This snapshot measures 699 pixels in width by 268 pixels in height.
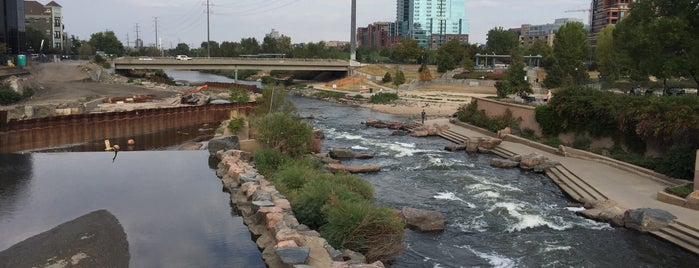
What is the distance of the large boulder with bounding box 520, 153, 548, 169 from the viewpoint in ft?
110

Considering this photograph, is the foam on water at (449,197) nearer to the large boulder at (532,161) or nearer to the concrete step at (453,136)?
the large boulder at (532,161)

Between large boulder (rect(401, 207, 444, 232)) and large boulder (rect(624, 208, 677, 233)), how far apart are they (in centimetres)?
719

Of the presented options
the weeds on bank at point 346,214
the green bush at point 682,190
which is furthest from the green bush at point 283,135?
the green bush at point 682,190

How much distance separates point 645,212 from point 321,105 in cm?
6188

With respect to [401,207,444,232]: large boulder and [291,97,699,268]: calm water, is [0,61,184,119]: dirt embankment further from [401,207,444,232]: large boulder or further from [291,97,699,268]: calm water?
[401,207,444,232]: large boulder

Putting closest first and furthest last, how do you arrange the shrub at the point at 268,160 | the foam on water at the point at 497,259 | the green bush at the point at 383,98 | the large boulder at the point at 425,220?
the foam on water at the point at 497,259 → the large boulder at the point at 425,220 → the shrub at the point at 268,160 → the green bush at the point at 383,98

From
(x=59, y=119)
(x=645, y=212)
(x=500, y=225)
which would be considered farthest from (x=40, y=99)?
(x=645, y=212)

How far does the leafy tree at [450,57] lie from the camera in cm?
11044

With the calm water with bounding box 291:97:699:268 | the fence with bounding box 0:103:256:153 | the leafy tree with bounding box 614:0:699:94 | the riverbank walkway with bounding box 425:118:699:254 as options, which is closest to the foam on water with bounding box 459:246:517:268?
the calm water with bounding box 291:97:699:268

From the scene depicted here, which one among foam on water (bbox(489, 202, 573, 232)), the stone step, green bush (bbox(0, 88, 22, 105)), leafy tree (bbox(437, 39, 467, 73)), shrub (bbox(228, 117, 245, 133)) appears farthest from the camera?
leafy tree (bbox(437, 39, 467, 73))

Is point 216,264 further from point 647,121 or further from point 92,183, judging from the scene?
point 647,121

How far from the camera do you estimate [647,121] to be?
30.9 metres

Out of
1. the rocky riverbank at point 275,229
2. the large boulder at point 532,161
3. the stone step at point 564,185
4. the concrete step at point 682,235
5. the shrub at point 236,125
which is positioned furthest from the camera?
the shrub at point 236,125

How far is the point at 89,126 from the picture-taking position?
133 ft
